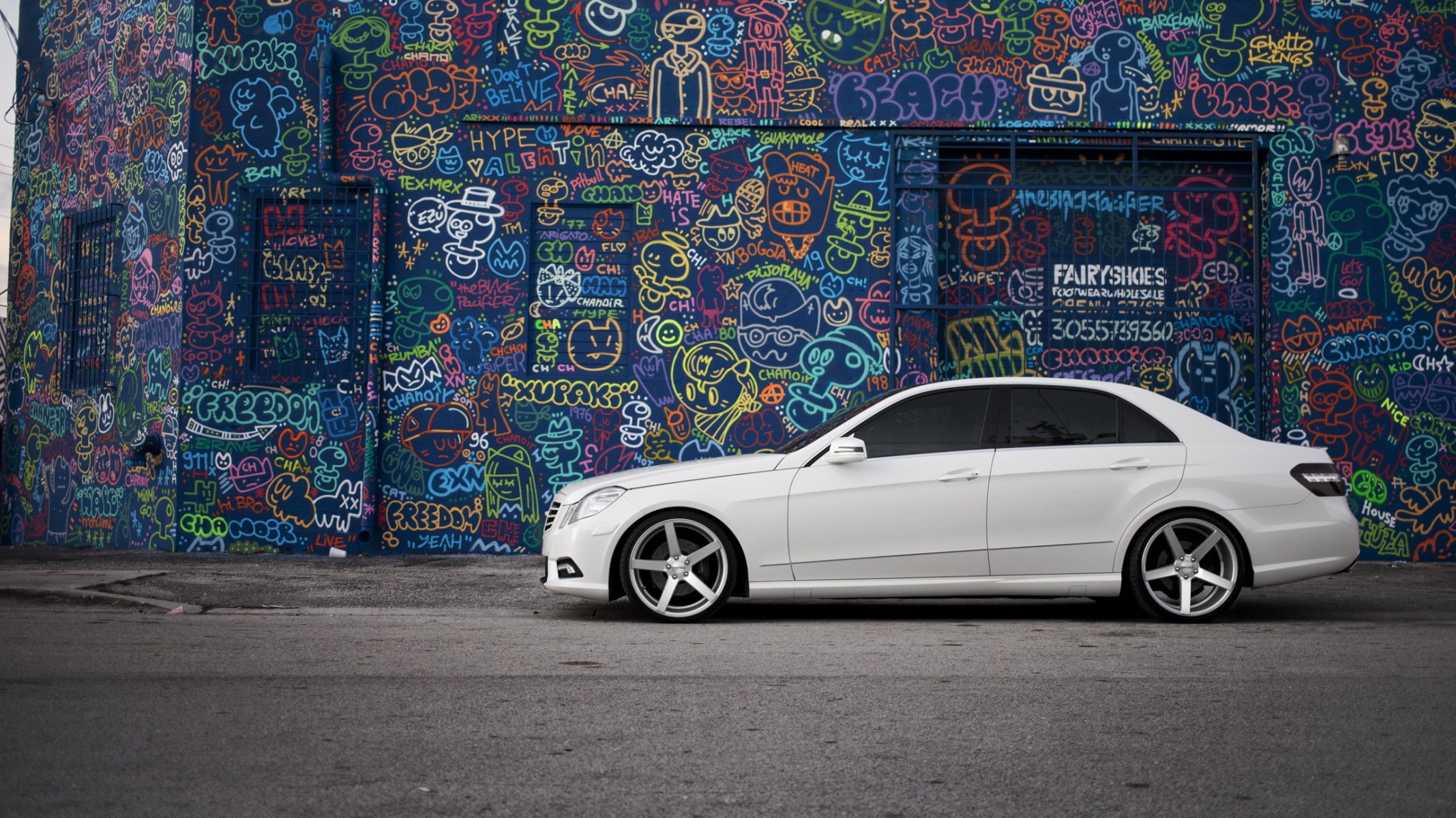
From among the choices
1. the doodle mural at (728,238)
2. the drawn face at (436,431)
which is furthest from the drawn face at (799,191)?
the drawn face at (436,431)

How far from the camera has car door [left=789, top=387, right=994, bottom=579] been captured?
7.97 meters

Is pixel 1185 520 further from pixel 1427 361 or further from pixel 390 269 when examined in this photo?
pixel 390 269

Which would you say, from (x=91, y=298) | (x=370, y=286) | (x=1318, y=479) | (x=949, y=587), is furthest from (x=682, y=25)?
(x=1318, y=479)

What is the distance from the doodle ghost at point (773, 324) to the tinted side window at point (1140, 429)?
4688 mm

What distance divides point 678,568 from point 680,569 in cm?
1

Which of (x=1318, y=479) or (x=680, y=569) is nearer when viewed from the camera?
(x=680, y=569)

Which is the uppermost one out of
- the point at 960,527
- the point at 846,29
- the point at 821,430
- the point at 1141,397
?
the point at 846,29

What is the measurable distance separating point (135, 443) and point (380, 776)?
389 inches

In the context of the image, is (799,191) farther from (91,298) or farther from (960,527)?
(91,298)

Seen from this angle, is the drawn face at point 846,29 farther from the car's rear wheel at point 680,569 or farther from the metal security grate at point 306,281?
the car's rear wheel at point 680,569

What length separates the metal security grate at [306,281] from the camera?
1248 centimetres

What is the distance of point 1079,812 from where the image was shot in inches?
152

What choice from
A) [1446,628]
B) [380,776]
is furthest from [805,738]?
[1446,628]

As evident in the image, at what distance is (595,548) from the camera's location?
7.93m
